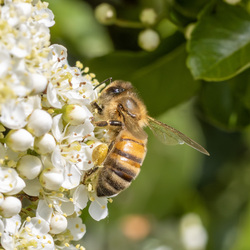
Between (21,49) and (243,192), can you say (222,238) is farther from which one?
(21,49)

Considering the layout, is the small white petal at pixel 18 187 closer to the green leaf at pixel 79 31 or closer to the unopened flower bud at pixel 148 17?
the unopened flower bud at pixel 148 17

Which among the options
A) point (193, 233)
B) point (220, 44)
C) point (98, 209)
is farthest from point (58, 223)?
point (193, 233)

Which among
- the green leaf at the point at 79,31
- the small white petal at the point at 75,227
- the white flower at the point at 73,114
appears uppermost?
the white flower at the point at 73,114

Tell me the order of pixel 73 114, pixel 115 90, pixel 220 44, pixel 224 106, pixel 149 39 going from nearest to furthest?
pixel 73 114
pixel 115 90
pixel 220 44
pixel 149 39
pixel 224 106

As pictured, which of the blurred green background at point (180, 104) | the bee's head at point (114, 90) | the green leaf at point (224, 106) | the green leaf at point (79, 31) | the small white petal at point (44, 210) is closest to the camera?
the small white petal at point (44, 210)

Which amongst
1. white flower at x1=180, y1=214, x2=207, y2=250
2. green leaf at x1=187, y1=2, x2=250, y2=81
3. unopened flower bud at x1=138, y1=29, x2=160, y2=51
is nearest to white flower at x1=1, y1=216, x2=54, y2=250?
green leaf at x1=187, y1=2, x2=250, y2=81

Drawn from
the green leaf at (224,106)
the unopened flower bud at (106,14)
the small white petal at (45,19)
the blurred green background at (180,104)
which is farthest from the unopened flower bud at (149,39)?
the small white petal at (45,19)

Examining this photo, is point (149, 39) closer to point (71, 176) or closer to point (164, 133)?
point (164, 133)
